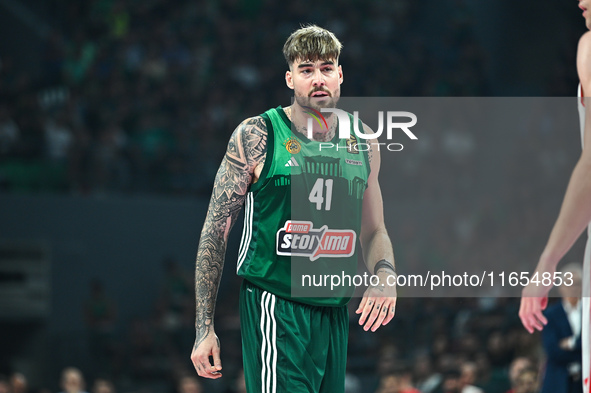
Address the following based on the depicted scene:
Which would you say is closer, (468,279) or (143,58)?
(468,279)

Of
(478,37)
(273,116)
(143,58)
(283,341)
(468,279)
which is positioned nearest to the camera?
(283,341)

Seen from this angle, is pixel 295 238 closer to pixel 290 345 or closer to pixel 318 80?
pixel 290 345

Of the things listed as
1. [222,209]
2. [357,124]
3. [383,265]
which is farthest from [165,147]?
[383,265]

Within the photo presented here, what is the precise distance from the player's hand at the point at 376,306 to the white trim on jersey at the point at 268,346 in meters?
0.43

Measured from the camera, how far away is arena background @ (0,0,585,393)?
1145cm

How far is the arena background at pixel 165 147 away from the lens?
11.5 metres

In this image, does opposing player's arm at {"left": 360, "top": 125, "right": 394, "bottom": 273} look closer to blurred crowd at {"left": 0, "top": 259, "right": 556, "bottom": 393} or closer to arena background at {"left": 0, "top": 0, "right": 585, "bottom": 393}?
arena background at {"left": 0, "top": 0, "right": 585, "bottom": 393}

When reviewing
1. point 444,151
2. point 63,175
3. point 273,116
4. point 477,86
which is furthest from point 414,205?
point 477,86

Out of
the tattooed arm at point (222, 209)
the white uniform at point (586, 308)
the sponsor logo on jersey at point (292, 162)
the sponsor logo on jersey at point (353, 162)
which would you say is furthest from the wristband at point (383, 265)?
the white uniform at point (586, 308)

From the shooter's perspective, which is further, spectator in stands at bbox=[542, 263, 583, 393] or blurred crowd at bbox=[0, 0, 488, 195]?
blurred crowd at bbox=[0, 0, 488, 195]

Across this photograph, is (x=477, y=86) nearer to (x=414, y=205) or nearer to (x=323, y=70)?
(x=414, y=205)

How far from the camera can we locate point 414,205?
7.00m

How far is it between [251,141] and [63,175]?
34.5 feet

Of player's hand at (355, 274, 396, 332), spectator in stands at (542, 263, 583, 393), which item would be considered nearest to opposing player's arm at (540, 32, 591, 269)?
player's hand at (355, 274, 396, 332)
